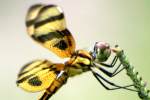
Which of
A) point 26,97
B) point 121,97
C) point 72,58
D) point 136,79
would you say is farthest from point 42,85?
point 26,97

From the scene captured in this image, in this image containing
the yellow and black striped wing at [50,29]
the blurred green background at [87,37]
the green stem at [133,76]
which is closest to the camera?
the green stem at [133,76]

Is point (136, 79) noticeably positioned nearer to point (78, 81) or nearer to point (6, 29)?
point (78, 81)

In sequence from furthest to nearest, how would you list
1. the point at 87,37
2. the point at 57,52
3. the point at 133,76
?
the point at 87,37, the point at 57,52, the point at 133,76

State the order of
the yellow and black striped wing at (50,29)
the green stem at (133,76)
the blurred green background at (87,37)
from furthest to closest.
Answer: the blurred green background at (87,37), the yellow and black striped wing at (50,29), the green stem at (133,76)

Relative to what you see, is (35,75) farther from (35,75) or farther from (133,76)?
(133,76)

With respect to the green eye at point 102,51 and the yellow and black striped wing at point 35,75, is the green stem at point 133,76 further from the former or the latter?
the yellow and black striped wing at point 35,75

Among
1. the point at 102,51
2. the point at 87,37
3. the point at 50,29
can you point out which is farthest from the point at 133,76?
the point at 87,37

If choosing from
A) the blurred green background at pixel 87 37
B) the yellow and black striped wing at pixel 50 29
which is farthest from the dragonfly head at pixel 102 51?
the blurred green background at pixel 87 37
